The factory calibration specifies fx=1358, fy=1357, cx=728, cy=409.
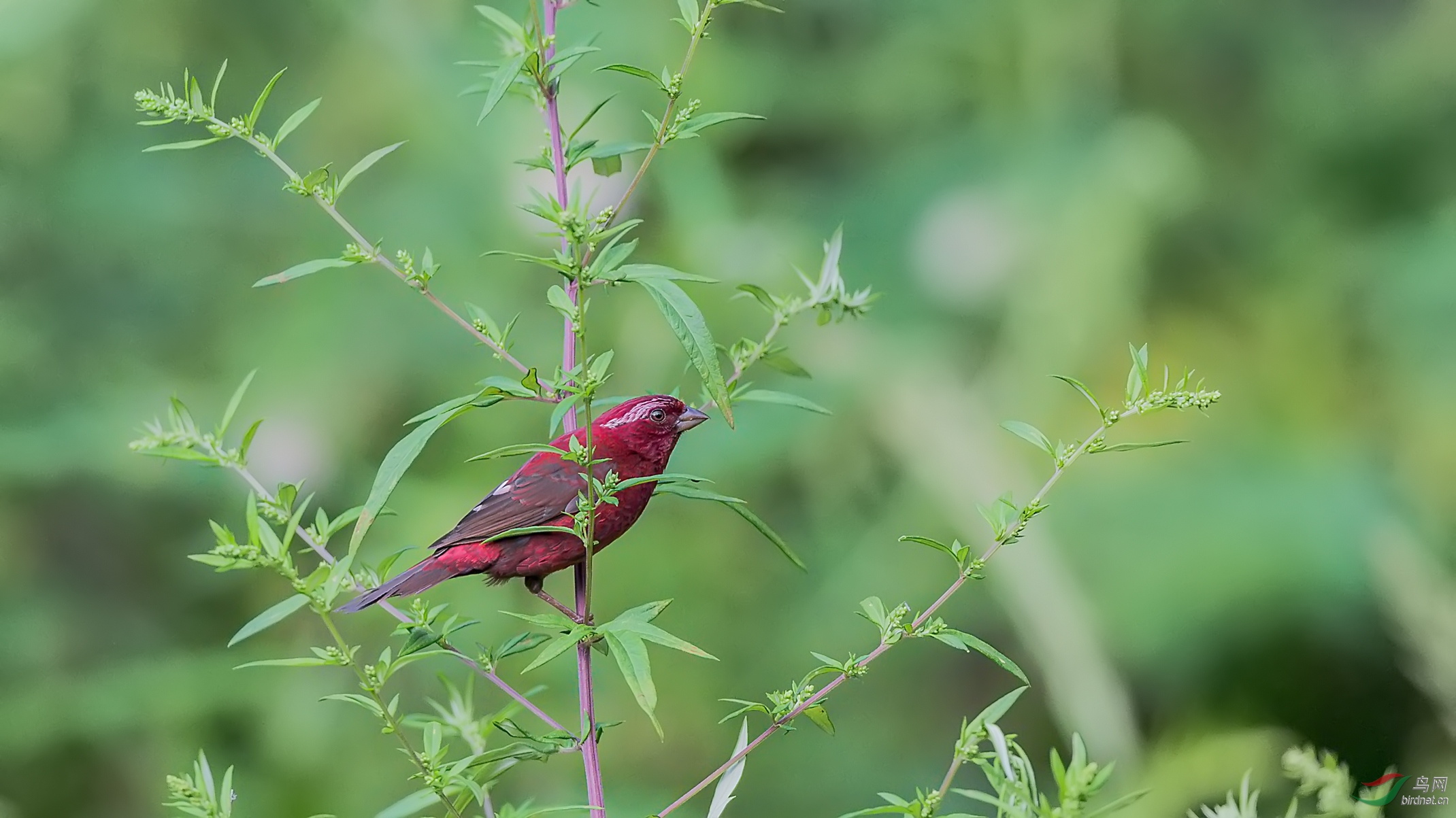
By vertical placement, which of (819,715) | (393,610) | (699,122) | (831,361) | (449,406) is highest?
(699,122)

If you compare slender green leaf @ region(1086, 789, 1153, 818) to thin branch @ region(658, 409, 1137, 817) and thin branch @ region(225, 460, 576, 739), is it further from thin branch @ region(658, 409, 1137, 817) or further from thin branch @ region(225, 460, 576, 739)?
thin branch @ region(225, 460, 576, 739)

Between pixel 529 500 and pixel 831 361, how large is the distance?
8.46 ft

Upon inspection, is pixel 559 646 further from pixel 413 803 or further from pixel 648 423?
pixel 648 423

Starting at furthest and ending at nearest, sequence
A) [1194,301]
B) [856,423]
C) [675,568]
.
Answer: [1194,301] < [856,423] < [675,568]

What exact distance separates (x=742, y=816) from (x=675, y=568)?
882 mm

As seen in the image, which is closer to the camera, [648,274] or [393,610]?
[648,274]

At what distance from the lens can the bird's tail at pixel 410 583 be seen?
5.03 ft

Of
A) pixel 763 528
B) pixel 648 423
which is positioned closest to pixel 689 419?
pixel 648 423

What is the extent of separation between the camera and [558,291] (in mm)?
1284

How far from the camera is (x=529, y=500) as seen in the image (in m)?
1.69

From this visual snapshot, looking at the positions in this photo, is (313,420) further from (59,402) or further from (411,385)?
(59,402)

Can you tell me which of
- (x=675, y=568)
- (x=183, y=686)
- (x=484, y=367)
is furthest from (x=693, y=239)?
(x=183, y=686)

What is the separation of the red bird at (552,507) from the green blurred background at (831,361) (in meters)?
1.70
